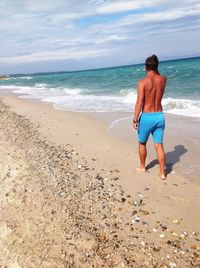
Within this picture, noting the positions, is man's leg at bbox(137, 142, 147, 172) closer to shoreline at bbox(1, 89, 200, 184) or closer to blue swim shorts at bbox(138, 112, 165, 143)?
blue swim shorts at bbox(138, 112, 165, 143)

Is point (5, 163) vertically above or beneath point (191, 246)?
above

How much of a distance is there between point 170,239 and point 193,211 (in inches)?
29.3

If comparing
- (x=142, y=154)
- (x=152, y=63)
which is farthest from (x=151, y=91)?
(x=142, y=154)

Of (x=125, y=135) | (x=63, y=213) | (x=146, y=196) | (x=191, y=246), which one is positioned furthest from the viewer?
(x=125, y=135)

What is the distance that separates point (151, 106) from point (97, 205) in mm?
1779

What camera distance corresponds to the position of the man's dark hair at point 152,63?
17.1 feet

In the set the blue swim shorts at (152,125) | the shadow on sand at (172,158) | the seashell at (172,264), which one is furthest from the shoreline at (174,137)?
the seashell at (172,264)

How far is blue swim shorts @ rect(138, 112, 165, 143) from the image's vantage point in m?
5.49

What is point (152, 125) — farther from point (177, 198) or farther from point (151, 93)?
point (177, 198)

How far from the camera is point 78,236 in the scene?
4.01 metres

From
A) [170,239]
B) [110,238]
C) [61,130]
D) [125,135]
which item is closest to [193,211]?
[170,239]

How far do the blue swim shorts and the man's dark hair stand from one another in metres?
0.70

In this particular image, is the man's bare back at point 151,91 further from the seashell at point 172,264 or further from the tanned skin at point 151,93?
the seashell at point 172,264

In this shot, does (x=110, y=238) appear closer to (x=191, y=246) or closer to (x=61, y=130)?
(x=191, y=246)
